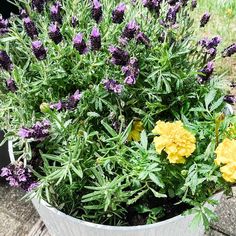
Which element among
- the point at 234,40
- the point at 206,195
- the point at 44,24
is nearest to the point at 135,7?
the point at 44,24

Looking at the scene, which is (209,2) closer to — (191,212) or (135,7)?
(135,7)

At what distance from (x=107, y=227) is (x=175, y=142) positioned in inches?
11.1

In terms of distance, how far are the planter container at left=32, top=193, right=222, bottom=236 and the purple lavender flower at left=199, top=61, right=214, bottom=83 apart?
318 millimetres

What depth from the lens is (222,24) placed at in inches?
100

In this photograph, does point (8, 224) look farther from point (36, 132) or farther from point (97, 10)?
point (97, 10)

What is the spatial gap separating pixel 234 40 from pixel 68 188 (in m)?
1.48

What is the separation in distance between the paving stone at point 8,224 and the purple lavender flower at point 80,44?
2.53 ft

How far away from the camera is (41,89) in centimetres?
138

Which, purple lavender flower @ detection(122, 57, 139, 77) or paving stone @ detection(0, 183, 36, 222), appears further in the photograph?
paving stone @ detection(0, 183, 36, 222)

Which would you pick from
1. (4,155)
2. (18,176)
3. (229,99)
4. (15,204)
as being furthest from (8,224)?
(229,99)

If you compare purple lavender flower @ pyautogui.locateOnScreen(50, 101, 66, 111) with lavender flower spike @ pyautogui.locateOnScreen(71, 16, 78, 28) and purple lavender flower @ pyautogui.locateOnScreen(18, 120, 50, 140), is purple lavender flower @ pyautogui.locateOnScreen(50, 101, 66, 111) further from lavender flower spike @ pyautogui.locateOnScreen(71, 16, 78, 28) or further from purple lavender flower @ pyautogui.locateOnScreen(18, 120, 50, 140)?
lavender flower spike @ pyautogui.locateOnScreen(71, 16, 78, 28)

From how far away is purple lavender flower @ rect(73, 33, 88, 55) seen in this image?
3.94 ft

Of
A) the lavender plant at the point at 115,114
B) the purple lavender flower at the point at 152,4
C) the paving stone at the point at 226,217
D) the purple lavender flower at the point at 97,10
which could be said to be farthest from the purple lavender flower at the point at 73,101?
the paving stone at the point at 226,217

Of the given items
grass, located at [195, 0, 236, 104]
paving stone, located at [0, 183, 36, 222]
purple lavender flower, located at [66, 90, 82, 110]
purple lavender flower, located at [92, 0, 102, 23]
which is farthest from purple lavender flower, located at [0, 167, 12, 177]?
grass, located at [195, 0, 236, 104]
